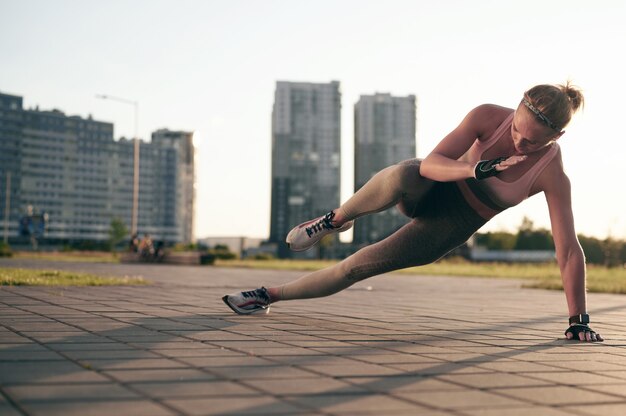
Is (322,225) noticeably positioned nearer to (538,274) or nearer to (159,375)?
(159,375)

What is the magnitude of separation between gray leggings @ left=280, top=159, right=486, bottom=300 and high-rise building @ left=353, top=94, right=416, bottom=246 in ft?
355

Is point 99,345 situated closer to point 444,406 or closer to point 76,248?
point 444,406

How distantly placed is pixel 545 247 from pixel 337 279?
112635 mm

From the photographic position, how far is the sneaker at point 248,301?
6348 mm

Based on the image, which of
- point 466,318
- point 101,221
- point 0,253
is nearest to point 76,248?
point 0,253

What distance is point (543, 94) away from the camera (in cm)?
476

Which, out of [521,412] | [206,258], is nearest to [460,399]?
[521,412]

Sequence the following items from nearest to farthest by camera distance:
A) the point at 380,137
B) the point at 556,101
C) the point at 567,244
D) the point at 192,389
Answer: the point at 192,389 → the point at 556,101 → the point at 567,244 → the point at 380,137

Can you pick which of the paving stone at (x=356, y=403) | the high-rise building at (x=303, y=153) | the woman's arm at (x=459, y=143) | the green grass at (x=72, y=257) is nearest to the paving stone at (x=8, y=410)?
the paving stone at (x=356, y=403)

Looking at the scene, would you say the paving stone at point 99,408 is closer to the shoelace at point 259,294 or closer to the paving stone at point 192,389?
the paving stone at point 192,389

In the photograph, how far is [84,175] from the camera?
482 ft

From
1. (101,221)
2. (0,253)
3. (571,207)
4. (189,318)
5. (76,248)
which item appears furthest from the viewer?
(101,221)

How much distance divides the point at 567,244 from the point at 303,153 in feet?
372

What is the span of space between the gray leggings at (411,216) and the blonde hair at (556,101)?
822 millimetres
